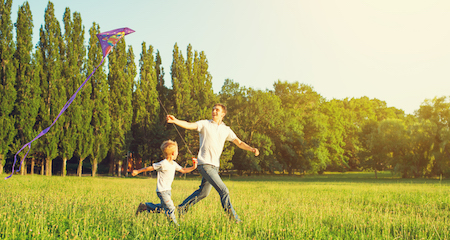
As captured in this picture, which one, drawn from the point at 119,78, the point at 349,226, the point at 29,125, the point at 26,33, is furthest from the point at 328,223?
the point at 119,78

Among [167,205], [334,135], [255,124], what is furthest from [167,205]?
[334,135]

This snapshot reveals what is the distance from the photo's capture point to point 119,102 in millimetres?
43688

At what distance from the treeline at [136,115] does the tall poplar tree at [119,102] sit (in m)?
0.13

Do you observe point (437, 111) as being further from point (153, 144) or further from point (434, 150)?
point (153, 144)

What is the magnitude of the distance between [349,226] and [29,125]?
35.7 metres

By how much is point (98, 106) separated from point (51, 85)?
223 inches

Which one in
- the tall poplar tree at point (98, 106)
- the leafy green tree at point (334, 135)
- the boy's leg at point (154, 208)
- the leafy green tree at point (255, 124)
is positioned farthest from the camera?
the leafy green tree at point (334, 135)

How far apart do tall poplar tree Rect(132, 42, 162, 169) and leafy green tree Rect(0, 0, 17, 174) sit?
15.4 meters

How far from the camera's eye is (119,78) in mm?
43312

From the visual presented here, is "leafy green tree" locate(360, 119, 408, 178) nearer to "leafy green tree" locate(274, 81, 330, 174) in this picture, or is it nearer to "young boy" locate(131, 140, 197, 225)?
"leafy green tree" locate(274, 81, 330, 174)

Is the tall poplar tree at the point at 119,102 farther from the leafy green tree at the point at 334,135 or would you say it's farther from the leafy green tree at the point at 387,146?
the leafy green tree at the point at 387,146

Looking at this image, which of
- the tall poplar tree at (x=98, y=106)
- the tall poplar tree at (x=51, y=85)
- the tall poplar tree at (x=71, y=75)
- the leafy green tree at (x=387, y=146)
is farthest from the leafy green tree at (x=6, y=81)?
the leafy green tree at (x=387, y=146)

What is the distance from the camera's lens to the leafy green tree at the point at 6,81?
32.8 m

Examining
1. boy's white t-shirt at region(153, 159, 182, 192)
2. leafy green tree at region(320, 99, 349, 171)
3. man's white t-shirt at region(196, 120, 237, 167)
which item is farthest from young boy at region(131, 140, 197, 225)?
leafy green tree at region(320, 99, 349, 171)
